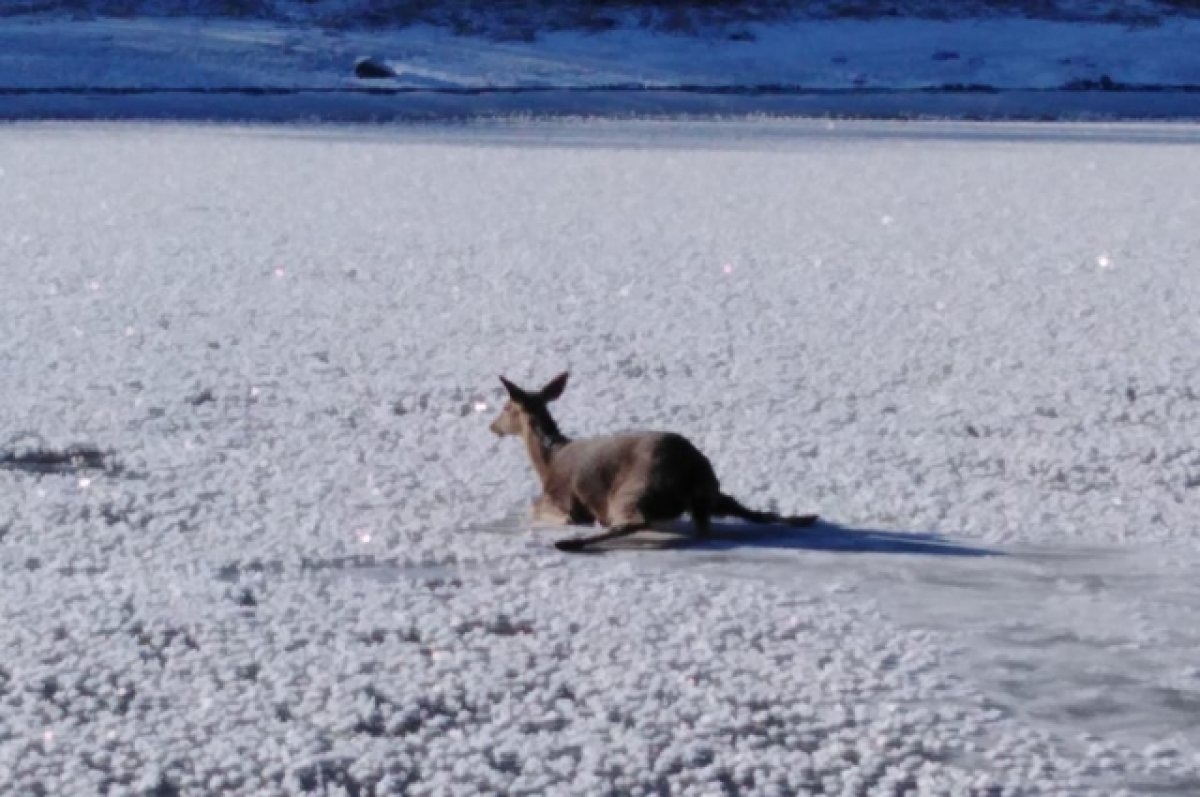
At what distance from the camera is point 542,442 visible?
636 cm

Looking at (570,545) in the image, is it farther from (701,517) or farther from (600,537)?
(701,517)

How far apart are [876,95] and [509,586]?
28.5 metres

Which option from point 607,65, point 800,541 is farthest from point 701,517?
point 607,65

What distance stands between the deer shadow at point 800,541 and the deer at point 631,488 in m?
0.04

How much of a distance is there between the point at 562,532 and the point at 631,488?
0.35 meters

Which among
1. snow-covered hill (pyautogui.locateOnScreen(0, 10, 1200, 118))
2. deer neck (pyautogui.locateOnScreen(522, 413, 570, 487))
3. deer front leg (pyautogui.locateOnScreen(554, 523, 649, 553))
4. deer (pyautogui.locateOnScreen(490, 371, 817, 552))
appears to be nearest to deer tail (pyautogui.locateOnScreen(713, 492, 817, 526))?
deer (pyautogui.locateOnScreen(490, 371, 817, 552))

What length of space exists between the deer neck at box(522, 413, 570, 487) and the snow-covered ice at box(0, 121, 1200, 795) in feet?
0.58

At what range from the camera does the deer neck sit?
6.30 meters

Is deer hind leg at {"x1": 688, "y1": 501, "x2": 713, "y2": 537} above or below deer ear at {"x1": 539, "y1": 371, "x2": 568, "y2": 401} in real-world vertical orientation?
below

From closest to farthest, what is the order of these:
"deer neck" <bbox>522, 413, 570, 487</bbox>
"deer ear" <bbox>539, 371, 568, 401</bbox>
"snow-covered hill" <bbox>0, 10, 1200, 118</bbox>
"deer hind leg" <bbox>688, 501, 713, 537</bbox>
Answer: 1. "deer hind leg" <bbox>688, 501, 713, 537</bbox>
2. "deer neck" <bbox>522, 413, 570, 487</bbox>
3. "deer ear" <bbox>539, 371, 568, 401</bbox>
4. "snow-covered hill" <bbox>0, 10, 1200, 118</bbox>

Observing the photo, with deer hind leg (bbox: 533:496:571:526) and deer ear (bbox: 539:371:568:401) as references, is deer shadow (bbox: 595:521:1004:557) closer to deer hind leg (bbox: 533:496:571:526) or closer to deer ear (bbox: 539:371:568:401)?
deer hind leg (bbox: 533:496:571:526)

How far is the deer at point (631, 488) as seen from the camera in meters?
5.67

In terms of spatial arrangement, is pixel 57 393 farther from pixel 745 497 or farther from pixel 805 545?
pixel 805 545

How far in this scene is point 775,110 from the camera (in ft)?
93.9
